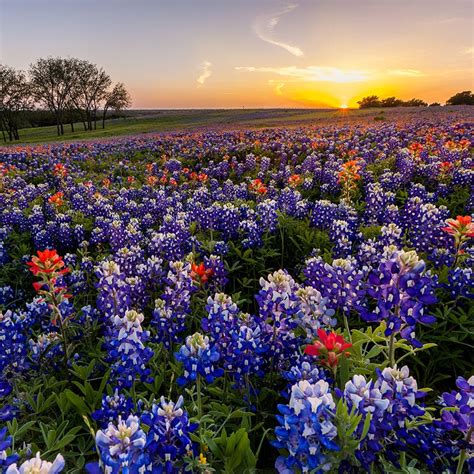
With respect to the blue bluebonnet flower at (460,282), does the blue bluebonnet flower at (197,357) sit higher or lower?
higher

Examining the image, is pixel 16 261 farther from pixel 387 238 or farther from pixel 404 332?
pixel 404 332

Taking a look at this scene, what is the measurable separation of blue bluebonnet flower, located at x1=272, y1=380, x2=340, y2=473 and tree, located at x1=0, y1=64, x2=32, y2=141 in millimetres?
68486

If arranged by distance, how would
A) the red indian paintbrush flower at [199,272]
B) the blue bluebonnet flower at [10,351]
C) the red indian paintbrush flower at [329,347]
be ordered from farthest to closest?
the red indian paintbrush flower at [199,272]
the blue bluebonnet flower at [10,351]
the red indian paintbrush flower at [329,347]

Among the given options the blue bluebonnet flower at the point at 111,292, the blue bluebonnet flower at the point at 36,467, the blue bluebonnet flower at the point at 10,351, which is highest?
the blue bluebonnet flower at the point at 36,467

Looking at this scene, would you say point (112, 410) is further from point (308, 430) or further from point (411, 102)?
point (411, 102)

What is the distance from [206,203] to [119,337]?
16.8 feet

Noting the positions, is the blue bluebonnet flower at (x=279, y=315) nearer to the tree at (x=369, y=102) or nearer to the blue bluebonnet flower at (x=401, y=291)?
the blue bluebonnet flower at (x=401, y=291)

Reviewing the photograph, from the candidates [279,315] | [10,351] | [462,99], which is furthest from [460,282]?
[462,99]

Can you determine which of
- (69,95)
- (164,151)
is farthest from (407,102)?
(69,95)

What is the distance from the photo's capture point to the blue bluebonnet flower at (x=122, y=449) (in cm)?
165

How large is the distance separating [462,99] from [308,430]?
5807cm

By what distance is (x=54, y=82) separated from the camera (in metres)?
67.1

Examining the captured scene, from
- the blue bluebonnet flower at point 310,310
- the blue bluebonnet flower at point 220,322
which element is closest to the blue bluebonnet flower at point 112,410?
the blue bluebonnet flower at point 220,322

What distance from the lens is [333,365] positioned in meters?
2.25
